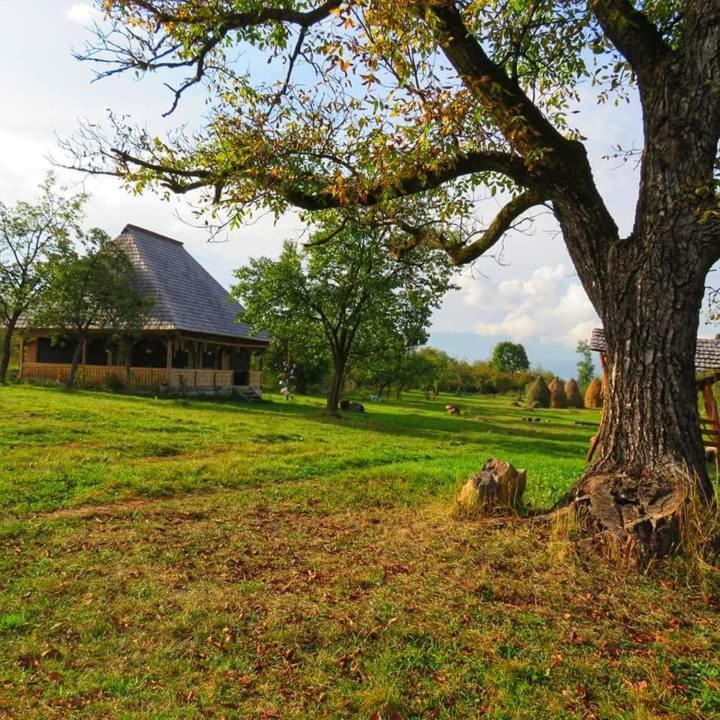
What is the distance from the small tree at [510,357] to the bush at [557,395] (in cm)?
1898

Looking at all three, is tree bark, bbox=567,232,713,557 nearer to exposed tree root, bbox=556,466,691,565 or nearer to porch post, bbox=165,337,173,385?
exposed tree root, bbox=556,466,691,565

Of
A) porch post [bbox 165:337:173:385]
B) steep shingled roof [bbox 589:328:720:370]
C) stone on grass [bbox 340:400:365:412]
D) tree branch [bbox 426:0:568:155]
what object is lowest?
stone on grass [bbox 340:400:365:412]

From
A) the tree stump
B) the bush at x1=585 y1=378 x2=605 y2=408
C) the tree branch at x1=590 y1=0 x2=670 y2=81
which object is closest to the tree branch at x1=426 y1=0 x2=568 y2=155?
the tree branch at x1=590 y1=0 x2=670 y2=81

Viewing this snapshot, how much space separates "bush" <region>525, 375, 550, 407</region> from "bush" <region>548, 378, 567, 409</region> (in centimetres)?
42

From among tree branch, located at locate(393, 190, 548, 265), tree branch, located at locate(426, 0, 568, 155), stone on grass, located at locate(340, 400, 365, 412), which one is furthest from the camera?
stone on grass, located at locate(340, 400, 365, 412)

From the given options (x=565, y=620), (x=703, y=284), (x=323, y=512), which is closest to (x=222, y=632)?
(x=565, y=620)

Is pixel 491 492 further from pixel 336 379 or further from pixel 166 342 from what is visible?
pixel 166 342

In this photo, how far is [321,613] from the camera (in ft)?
12.6

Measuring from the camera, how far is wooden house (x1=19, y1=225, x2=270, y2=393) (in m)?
24.7

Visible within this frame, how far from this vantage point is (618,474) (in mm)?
4973

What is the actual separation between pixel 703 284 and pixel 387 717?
4277 mm

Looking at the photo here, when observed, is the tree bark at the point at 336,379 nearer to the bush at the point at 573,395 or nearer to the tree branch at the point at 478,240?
the tree branch at the point at 478,240

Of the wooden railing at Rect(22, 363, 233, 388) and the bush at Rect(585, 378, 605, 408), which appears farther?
the bush at Rect(585, 378, 605, 408)

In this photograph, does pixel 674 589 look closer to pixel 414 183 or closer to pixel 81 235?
pixel 414 183
